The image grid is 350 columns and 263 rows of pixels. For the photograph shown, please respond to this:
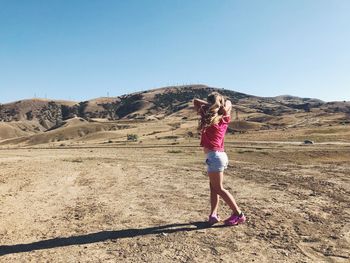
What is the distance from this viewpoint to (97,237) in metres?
7.54

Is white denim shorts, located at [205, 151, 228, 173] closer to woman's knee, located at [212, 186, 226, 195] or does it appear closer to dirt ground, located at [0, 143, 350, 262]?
woman's knee, located at [212, 186, 226, 195]

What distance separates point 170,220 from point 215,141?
69.2 inches

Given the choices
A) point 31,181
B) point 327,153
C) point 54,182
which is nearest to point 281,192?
point 54,182

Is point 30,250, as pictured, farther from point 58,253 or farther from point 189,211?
point 189,211

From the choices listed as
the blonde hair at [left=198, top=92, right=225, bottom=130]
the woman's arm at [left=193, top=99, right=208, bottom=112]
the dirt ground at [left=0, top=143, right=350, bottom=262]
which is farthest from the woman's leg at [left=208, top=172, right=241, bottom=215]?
the woman's arm at [left=193, top=99, right=208, bottom=112]

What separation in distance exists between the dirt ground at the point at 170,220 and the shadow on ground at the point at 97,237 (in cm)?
2

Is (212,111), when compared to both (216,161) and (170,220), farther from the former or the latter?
(170,220)

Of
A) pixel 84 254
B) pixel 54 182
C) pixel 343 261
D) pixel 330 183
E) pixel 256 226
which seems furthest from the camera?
pixel 54 182

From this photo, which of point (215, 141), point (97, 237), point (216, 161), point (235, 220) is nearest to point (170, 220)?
point (235, 220)

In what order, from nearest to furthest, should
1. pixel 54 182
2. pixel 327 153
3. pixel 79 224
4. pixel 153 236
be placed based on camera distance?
pixel 153 236 → pixel 79 224 → pixel 54 182 → pixel 327 153

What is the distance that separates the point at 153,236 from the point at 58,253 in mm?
1575

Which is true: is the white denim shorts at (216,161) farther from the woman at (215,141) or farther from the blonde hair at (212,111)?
the blonde hair at (212,111)

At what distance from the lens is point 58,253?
22.1 ft

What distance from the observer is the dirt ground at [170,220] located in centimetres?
663
